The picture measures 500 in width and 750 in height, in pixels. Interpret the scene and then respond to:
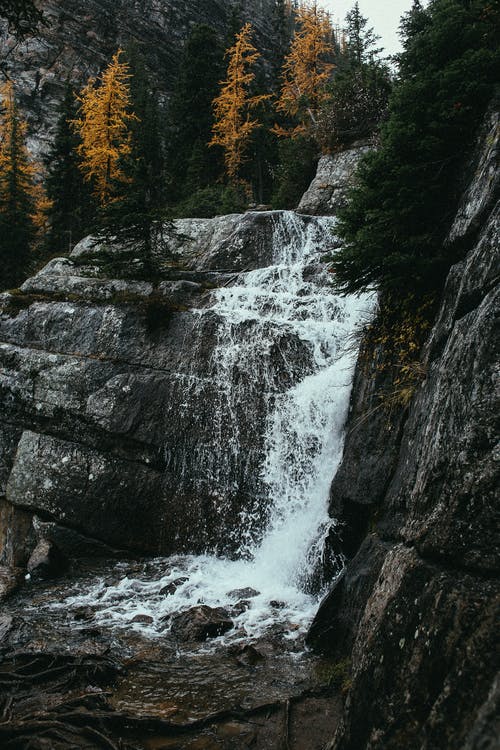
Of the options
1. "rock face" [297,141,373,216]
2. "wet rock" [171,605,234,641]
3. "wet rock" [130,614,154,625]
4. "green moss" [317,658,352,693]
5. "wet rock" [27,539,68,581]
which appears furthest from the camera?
"rock face" [297,141,373,216]

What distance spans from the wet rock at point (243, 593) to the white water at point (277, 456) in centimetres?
6

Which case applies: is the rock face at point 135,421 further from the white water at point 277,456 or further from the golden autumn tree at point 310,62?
the golden autumn tree at point 310,62

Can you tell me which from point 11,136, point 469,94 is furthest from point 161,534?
point 11,136

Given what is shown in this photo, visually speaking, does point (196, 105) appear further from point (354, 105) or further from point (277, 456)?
point (277, 456)

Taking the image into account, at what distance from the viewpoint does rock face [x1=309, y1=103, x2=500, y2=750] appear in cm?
255

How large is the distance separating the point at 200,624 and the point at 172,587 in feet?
6.21

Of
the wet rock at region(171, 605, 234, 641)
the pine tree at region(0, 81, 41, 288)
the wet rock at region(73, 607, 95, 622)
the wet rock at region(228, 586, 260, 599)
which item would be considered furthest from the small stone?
the pine tree at region(0, 81, 41, 288)

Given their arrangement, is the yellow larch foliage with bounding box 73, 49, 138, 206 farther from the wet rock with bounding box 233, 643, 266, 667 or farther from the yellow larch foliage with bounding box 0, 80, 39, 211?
the wet rock with bounding box 233, 643, 266, 667

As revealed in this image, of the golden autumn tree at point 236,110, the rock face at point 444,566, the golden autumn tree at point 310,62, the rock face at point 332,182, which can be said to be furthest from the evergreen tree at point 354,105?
the rock face at point 444,566

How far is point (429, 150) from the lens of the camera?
23.2ft

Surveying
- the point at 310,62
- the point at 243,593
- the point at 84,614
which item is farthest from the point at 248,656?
the point at 310,62

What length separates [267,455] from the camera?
1028 cm

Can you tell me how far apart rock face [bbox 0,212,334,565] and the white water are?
0.11m

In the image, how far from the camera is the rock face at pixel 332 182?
749 inches
